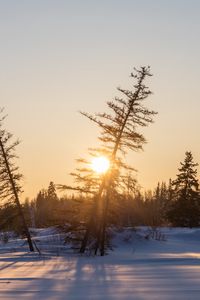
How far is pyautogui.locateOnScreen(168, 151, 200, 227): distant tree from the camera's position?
164 feet

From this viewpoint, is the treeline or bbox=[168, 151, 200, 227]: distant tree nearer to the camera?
the treeline

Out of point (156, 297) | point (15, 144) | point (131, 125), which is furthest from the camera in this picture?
point (15, 144)

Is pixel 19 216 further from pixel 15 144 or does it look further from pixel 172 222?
pixel 172 222

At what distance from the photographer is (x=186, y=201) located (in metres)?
50.2

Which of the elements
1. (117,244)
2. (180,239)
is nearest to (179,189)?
(180,239)

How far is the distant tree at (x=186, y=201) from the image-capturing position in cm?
4991

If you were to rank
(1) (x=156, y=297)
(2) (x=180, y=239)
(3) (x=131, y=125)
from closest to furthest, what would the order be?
(1) (x=156, y=297) < (3) (x=131, y=125) < (2) (x=180, y=239)

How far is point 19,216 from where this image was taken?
120 ft

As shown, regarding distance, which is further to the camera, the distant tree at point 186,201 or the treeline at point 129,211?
the distant tree at point 186,201

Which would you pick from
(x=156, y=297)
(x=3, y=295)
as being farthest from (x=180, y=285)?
(x=3, y=295)

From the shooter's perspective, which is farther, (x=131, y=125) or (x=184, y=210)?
(x=184, y=210)

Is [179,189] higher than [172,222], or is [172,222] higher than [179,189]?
[179,189]

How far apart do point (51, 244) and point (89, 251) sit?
17.6ft

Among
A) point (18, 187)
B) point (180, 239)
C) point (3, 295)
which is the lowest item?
point (3, 295)
